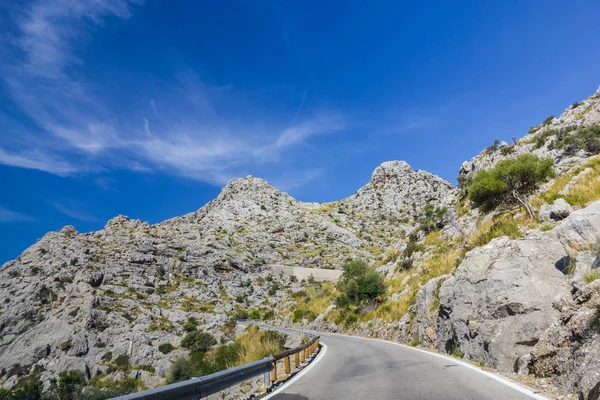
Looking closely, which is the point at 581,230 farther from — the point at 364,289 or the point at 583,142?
the point at 583,142

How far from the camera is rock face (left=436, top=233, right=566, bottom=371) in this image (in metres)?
8.74

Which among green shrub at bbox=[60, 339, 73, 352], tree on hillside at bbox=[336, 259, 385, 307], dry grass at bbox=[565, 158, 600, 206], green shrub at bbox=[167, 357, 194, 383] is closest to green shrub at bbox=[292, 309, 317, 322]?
tree on hillside at bbox=[336, 259, 385, 307]

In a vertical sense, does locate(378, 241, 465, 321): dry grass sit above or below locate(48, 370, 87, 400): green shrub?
above

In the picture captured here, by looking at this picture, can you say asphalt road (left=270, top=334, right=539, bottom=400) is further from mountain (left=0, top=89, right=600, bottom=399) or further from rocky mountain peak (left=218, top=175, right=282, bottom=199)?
rocky mountain peak (left=218, top=175, right=282, bottom=199)

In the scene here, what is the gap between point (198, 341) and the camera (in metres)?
48.9

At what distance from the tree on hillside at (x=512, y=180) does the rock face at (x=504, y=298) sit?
38.2ft

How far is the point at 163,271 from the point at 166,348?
44.5 m

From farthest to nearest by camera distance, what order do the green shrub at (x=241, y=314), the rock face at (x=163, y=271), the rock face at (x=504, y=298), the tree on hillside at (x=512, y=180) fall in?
1. the green shrub at (x=241, y=314)
2. the rock face at (x=163, y=271)
3. the tree on hillside at (x=512, y=180)
4. the rock face at (x=504, y=298)

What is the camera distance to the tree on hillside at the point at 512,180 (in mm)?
22516

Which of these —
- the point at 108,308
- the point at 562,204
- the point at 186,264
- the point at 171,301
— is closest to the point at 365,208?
the point at 186,264

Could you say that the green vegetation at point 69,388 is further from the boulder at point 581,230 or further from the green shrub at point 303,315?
the boulder at point 581,230

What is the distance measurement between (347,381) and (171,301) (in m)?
76.6

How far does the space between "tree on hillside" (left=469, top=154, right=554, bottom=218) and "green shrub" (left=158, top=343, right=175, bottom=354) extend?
47.3m

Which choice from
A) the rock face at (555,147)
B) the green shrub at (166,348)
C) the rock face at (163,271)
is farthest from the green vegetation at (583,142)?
the green shrub at (166,348)
